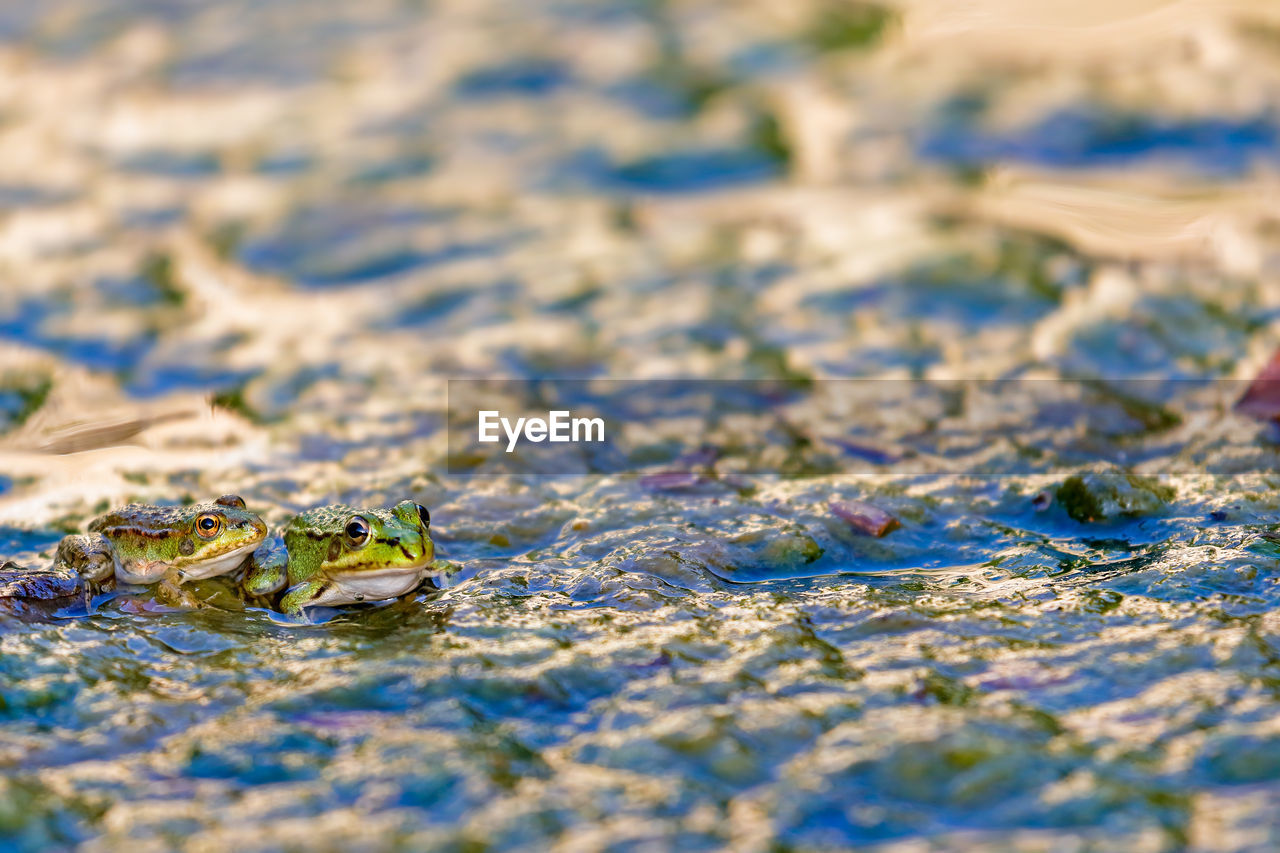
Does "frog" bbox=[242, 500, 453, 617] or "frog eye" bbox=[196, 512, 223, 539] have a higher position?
"frog eye" bbox=[196, 512, 223, 539]

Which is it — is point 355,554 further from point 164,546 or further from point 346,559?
point 164,546

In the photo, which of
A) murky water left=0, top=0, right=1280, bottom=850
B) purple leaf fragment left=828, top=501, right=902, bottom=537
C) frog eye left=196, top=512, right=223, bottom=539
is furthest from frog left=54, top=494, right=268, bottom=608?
purple leaf fragment left=828, top=501, right=902, bottom=537

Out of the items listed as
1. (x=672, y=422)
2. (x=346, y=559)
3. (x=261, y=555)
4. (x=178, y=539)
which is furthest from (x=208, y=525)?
(x=672, y=422)

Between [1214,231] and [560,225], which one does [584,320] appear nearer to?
[560,225]

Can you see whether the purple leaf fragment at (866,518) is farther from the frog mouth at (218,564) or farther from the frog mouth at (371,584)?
the frog mouth at (218,564)

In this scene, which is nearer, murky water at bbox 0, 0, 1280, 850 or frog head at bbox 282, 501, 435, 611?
murky water at bbox 0, 0, 1280, 850

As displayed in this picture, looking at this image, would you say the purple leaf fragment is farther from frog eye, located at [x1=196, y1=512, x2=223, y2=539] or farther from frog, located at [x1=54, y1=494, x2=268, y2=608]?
frog eye, located at [x1=196, y1=512, x2=223, y2=539]

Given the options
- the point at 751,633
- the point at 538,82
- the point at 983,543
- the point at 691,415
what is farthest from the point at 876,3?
the point at 751,633
